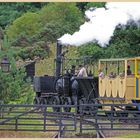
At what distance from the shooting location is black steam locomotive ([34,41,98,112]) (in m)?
23.4

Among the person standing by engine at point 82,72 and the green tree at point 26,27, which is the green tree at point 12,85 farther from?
the green tree at point 26,27

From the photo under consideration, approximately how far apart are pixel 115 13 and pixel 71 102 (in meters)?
4.56

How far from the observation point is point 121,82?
849 inches

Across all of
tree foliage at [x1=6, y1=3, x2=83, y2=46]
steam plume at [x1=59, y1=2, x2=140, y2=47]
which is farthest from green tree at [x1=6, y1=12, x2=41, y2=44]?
steam plume at [x1=59, y1=2, x2=140, y2=47]

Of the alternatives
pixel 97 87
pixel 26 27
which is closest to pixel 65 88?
pixel 97 87

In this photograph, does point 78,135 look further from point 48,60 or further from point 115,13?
point 48,60

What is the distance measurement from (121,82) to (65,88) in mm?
3516

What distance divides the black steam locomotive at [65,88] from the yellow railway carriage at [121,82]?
83cm

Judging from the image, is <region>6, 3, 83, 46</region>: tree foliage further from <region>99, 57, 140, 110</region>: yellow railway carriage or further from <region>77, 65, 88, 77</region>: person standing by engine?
<region>99, 57, 140, 110</region>: yellow railway carriage

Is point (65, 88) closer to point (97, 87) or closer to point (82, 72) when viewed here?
point (82, 72)

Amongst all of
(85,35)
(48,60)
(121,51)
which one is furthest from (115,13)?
(48,60)

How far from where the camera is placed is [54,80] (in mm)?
26469

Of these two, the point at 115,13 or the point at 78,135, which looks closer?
the point at 78,135

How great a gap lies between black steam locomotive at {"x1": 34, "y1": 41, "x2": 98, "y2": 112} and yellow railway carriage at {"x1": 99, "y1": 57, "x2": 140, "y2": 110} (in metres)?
0.83
